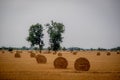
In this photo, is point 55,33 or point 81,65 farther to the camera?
point 55,33

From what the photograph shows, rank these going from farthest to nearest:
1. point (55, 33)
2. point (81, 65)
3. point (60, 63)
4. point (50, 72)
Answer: point (55, 33) → point (60, 63) → point (81, 65) → point (50, 72)

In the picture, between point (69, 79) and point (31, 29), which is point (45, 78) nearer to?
point (69, 79)

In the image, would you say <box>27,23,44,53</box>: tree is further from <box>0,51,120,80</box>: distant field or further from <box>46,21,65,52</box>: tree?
<box>0,51,120,80</box>: distant field

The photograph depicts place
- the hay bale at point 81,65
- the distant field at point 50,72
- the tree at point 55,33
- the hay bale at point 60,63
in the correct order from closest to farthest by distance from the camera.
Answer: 1. the distant field at point 50,72
2. the hay bale at point 81,65
3. the hay bale at point 60,63
4. the tree at point 55,33

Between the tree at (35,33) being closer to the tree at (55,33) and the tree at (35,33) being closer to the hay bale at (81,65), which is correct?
the tree at (55,33)

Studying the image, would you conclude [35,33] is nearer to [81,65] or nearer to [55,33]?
[55,33]

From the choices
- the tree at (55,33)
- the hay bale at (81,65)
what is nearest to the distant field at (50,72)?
the hay bale at (81,65)

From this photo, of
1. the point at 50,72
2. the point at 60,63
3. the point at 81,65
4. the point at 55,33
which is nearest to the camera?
the point at 50,72

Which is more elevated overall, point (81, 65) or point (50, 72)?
point (81, 65)

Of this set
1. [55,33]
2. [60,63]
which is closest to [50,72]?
[60,63]

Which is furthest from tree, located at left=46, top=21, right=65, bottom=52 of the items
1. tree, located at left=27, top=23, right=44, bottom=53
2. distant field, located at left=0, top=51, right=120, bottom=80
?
distant field, located at left=0, top=51, right=120, bottom=80

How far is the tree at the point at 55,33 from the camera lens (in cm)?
6491

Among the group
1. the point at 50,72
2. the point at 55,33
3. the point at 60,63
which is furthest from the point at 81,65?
the point at 55,33

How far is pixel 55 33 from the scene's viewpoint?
212 feet
